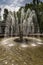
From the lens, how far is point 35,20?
35625 mm

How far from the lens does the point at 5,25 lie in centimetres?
3747

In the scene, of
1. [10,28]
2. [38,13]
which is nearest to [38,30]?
[38,13]

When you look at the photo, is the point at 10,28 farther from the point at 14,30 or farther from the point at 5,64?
the point at 5,64

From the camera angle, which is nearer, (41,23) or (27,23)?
(27,23)

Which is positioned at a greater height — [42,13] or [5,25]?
[42,13]

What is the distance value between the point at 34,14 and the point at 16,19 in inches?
191

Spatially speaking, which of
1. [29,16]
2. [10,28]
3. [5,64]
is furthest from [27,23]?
[5,64]

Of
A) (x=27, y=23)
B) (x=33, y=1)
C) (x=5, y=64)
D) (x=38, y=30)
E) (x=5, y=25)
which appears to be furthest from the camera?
(x=33, y=1)

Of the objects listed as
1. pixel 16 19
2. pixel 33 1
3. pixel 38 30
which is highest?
pixel 33 1

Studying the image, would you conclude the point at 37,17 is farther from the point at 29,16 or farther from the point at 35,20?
the point at 29,16

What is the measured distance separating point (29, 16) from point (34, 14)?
385cm

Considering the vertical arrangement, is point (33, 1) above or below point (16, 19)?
above

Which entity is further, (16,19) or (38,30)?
(38,30)

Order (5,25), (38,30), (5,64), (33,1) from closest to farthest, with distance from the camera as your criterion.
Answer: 1. (5,64)
2. (38,30)
3. (5,25)
4. (33,1)
